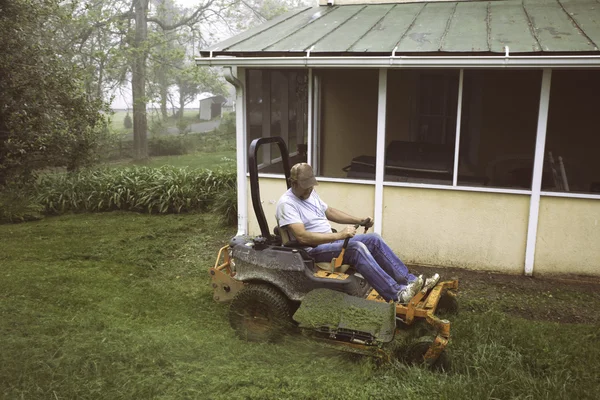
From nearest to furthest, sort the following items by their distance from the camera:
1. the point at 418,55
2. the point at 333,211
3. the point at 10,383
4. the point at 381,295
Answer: the point at 10,383
the point at 381,295
the point at 333,211
the point at 418,55

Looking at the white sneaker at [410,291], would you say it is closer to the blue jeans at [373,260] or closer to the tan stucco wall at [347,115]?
the blue jeans at [373,260]

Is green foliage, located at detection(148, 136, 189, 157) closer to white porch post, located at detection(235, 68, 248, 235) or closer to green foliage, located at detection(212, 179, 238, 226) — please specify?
green foliage, located at detection(212, 179, 238, 226)

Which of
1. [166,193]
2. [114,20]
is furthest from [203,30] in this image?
[166,193]

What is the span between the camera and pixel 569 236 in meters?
6.68

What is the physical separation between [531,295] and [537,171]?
1.54m

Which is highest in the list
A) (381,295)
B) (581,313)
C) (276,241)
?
(276,241)

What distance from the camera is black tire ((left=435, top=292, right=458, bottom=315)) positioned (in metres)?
5.21

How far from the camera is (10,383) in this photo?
3.79 metres

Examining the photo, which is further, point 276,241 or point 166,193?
point 166,193

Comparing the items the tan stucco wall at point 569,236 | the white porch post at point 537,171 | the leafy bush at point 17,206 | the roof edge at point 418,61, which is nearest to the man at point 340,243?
the roof edge at point 418,61

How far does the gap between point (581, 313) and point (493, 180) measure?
139 inches

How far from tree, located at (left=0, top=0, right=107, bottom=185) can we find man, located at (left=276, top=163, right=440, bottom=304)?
5.80 metres

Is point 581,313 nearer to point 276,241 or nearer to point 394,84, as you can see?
point 276,241

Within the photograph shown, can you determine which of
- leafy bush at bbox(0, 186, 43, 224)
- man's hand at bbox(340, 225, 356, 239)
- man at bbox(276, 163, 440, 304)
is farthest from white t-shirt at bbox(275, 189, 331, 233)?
leafy bush at bbox(0, 186, 43, 224)
